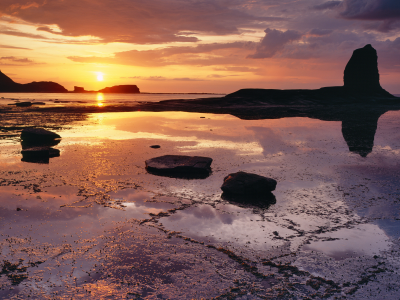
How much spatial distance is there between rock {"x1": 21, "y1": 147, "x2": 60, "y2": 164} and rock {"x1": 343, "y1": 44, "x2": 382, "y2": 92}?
322ft

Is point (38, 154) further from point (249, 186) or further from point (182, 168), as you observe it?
point (249, 186)

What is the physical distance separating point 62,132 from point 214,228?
1877 centimetres

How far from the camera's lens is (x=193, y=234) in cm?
628

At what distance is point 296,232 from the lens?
639 centimetres

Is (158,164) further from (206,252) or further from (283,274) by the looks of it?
(283,274)

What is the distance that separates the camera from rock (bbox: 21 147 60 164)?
1302 cm

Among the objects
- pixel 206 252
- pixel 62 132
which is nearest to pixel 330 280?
pixel 206 252

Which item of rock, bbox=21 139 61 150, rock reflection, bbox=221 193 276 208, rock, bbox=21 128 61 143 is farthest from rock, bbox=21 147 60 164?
rock reflection, bbox=221 193 276 208

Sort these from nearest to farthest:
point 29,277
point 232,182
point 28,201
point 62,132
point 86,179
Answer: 1. point 29,277
2. point 28,201
3. point 232,182
4. point 86,179
5. point 62,132

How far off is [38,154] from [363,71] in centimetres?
10422

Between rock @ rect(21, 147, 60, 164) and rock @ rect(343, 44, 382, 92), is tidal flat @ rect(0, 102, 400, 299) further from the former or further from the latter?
rock @ rect(343, 44, 382, 92)

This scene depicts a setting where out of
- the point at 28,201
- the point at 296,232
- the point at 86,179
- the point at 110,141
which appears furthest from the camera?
the point at 110,141

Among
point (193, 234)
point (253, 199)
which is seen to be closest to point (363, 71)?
point (253, 199)

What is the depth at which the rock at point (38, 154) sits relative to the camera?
13.0 metres
